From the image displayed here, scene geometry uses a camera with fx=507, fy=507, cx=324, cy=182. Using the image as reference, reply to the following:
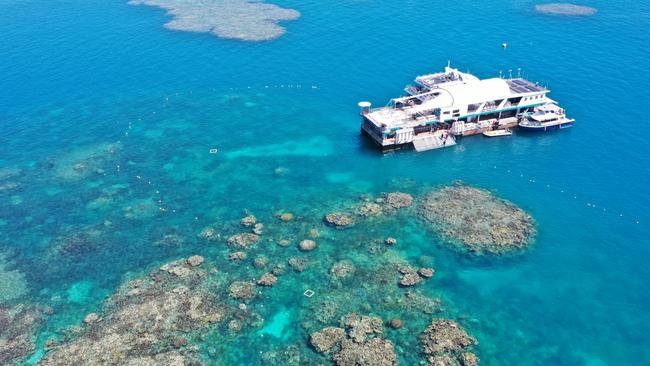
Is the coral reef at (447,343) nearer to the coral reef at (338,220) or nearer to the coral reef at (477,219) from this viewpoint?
the coral reef at (477,219)

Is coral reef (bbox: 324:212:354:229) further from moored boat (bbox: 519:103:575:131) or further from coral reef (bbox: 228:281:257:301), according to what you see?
moored boat (bbox: 519:103:575:131)

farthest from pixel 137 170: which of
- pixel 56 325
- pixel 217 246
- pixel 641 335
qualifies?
pixel 641 335

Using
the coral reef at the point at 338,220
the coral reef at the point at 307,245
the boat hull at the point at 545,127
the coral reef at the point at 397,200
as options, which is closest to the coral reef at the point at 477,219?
the coral reef at the point at 397,200

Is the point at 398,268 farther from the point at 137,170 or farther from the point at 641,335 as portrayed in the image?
the point at 137,170

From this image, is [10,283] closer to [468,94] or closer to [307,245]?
[307,245]

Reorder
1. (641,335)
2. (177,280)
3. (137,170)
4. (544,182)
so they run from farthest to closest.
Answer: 1. (137,170)
2. (544,182)
3. (177,280)
4. (641,335)

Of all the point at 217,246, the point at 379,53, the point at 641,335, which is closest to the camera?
the point at 641,335

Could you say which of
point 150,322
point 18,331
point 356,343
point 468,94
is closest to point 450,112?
point 468,94
